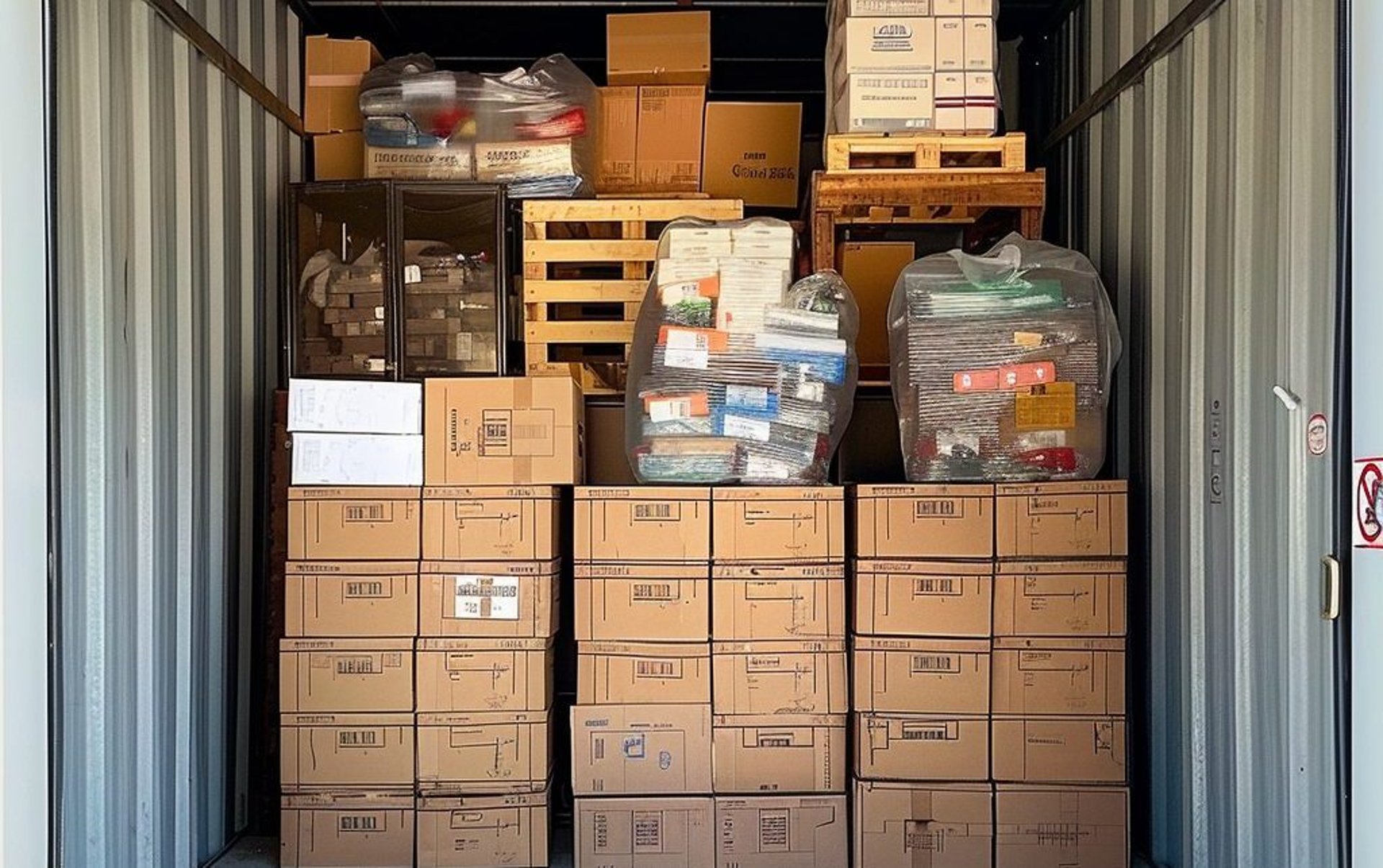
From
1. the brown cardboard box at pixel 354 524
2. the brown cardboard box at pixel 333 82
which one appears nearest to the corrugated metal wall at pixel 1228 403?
the brown cardboard box at pixel 354 524

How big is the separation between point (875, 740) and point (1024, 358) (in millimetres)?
1288

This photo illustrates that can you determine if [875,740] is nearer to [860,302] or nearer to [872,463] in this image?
[872,463]

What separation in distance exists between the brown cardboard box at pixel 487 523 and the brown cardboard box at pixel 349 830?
2.68 feet

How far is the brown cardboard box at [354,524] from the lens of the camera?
394cm

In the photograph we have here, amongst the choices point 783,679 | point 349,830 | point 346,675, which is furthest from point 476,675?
point 783,679

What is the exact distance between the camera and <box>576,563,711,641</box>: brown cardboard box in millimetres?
3910

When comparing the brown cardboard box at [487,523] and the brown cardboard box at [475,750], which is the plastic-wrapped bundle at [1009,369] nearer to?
the brown cardboard box at [487,523]

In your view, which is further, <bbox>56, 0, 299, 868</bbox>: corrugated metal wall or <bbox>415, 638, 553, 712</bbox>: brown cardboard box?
<bbox>415, 638, 553, 712</bbox>: brown cardboard box

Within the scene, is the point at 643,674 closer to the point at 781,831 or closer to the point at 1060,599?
the point at 781,831

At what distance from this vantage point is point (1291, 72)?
2.91 metres

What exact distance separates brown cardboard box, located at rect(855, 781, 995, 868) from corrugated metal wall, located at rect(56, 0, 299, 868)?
2132 millimetres

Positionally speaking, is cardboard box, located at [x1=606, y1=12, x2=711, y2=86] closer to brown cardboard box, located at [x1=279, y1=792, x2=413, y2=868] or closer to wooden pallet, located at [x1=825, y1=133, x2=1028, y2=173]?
wooden pallet, located at [x1=825, y1=133, x2=1028, y2=173]

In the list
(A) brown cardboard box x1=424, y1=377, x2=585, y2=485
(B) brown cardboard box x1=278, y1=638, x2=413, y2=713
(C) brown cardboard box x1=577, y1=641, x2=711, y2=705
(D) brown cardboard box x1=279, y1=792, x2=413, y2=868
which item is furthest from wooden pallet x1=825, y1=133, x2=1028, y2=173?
(D) brown cardboard box x1=279, y1=792, x2=413, y2=868

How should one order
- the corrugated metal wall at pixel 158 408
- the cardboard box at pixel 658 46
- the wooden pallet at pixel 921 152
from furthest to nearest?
1. the cardboard box at pixel 658 46
2. the wooden pallet at pixel 921 152
3. the corrugated metal wall at pixel 158 408
